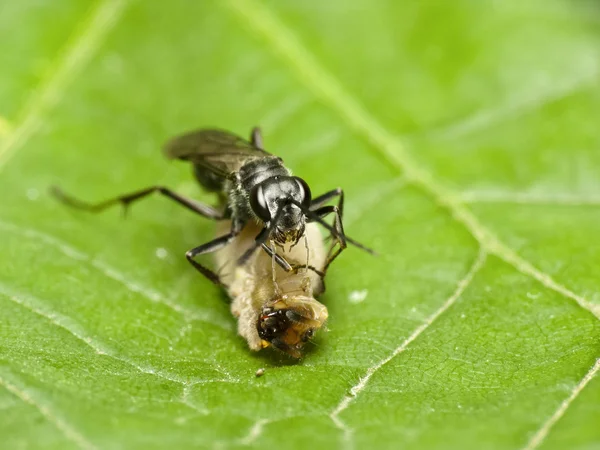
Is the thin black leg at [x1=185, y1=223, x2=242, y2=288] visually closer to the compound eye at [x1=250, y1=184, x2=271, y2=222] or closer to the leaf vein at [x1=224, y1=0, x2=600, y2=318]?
the compound eye at [x1=250, y1=184, x2=271, y2=222]

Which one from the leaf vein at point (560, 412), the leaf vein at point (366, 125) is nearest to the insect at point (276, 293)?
the leaf vein at point (366, 125)

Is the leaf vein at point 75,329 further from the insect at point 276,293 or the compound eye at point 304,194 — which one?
the compound eye at point 304,194

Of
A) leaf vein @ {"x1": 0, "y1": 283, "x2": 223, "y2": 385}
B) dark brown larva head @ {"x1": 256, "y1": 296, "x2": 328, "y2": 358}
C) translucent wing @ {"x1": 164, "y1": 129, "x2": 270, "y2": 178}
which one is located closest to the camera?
leaf vein @ {"x1": 0, "y1": 283, "x2": 223, "y2": 385}

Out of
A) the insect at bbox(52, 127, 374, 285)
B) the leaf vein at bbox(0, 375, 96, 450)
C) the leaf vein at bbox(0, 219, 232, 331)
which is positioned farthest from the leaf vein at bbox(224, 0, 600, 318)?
the leaf vein at bbox(0, 375, 96, 450)

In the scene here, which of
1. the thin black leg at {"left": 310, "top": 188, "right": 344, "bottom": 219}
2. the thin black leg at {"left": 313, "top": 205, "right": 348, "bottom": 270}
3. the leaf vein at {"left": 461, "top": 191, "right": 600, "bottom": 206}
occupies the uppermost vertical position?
the leaf vein at {"left": 461, "top": 191, "right": 600, "bottom": 206}

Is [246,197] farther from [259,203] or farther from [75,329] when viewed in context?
[75,329]

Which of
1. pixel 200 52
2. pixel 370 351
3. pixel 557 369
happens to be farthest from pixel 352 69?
pixel 557 369

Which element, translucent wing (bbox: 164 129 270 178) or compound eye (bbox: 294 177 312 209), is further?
translucent wing (bbox: 164 129 270 178)

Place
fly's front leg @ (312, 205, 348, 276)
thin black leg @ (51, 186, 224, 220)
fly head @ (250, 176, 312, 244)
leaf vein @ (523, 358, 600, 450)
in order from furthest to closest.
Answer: thin black leg @ (51, 186, 224, 220)
fly's front leg @ (312, 205, 348, 276)
fly head @ (250, 176, 312, 244)
leaf vein @ (523, 358, 600, 450)

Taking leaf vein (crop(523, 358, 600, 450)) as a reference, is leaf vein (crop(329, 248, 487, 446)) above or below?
above
